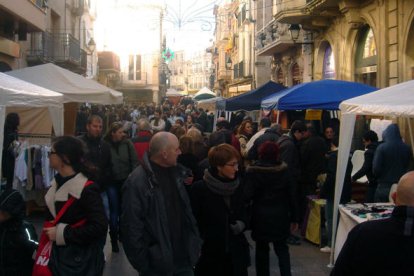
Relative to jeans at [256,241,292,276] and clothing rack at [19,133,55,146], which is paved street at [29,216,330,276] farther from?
clothing rack at [19,133,55,146]

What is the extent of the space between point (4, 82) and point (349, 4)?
11174 mm

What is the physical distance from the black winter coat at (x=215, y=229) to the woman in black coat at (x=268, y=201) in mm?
877

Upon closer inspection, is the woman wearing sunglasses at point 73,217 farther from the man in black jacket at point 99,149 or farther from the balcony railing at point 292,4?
the balcony railing at point 292,4

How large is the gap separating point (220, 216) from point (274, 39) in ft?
62.9

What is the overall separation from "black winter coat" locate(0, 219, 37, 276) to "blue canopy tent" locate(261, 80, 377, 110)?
24.9 ft

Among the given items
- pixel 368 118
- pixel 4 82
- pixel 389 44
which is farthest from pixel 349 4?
pixel 4 82

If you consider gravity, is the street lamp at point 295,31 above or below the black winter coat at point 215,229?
above

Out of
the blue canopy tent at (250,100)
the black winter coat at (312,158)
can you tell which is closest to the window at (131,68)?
the blue canopy tent at (250,100)

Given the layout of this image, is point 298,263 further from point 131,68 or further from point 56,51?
point 131,68

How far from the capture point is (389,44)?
12.9m

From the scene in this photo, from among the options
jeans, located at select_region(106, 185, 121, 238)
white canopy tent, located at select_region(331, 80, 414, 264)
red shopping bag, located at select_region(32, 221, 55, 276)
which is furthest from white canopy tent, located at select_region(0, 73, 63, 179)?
white canopy tent, located at select_region(331, 80, 414, 264)

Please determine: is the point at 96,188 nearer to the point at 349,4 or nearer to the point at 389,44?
the point at 389,44

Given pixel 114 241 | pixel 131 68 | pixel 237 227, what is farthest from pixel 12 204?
pixel 131 68

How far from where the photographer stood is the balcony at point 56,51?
21.8 metres
